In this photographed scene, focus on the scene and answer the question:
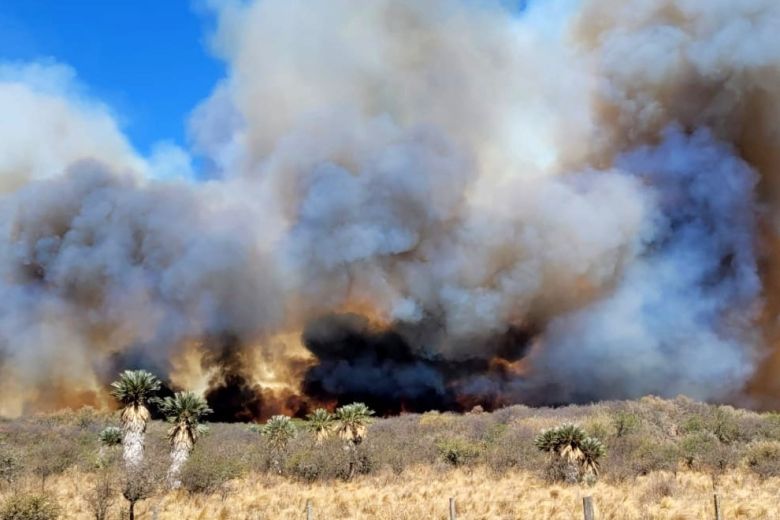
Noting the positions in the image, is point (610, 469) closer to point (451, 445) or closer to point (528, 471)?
point (528, 471)

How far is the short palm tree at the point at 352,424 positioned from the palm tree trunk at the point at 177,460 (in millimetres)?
8915

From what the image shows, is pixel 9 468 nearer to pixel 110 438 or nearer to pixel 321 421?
pixel 110 438

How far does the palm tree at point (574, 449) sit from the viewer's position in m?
27.1

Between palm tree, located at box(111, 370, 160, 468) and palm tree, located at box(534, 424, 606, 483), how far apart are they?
18.8m

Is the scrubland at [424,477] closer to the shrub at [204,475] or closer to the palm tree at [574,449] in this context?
the shrub at [204,475]

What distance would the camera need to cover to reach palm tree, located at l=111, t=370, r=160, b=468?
93.7ft

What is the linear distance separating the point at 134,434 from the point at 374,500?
12.7 meters

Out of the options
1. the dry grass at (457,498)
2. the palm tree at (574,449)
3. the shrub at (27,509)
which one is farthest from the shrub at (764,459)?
the shrub at (27,509)

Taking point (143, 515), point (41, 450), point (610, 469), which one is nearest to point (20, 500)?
point (143, 515)

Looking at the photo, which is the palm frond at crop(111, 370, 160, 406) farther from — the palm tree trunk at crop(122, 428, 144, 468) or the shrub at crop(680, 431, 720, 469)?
the shrub at crop(680, 431, 720, 469)

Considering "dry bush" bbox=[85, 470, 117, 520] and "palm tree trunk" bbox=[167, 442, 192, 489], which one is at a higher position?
"palm tree trunk" bbox=[167, 442, 192, 489]

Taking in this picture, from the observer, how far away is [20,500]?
17250 millimetres

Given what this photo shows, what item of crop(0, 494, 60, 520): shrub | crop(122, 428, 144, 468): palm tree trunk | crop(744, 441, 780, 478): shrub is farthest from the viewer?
crop(744, 441, 780, 478): shrub

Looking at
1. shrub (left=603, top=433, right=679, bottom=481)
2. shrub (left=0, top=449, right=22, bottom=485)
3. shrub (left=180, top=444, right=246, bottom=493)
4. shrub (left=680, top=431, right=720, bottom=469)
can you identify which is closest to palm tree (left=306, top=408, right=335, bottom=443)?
shrub (left=180, top=444, right=246, bottom=493)
